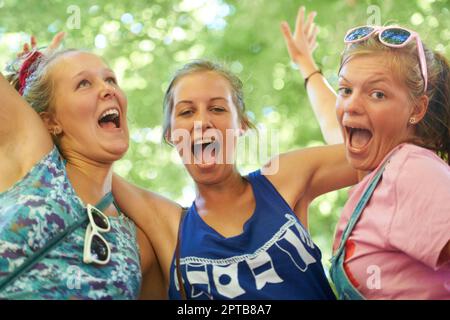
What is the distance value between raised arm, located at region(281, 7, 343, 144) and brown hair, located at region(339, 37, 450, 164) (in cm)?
30

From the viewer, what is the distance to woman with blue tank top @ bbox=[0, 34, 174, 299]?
4.92ft

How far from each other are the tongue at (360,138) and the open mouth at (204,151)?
349 millimetres

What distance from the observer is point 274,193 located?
1.78 m

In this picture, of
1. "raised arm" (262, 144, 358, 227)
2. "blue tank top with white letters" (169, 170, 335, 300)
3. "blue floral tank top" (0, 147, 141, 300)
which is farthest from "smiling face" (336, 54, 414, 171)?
"blue floral tank top" (0, 147, 141, 300)

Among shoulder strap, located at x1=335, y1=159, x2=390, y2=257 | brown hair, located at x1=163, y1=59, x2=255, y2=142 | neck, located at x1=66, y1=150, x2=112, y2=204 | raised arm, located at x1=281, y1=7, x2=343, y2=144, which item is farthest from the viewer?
raised arm, located at x1=281, y1=7, x2=343, y2=144

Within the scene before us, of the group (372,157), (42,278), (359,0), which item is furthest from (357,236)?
(359,0)

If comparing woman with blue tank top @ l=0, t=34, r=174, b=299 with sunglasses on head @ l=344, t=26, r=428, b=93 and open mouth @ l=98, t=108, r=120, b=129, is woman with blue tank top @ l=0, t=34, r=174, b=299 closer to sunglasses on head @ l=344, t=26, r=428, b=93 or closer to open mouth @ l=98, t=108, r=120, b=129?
open mouth @ l=98, t=108, r=120, b=129

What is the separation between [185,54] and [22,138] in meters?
2.67

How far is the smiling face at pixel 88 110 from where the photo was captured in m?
1.77

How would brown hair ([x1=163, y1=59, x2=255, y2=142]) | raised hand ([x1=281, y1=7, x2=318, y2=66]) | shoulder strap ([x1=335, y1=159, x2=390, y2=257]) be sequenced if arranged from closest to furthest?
Result: shoulder strap ([x1=335, y1=159, x2=390, y2=257])
brown hair ([x1=163, y1=59, x2=255, y2=142])
raised hand ([x1=281, y1=7, x2=318, y2=66])

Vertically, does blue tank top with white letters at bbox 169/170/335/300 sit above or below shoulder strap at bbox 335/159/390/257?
below

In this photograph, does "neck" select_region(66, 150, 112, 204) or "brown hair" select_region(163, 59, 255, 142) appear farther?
"brown hair" select_region(163, 59, 255, 142)

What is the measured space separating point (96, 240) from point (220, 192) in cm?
37

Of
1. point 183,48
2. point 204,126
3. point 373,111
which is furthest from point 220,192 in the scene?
point 183,48
